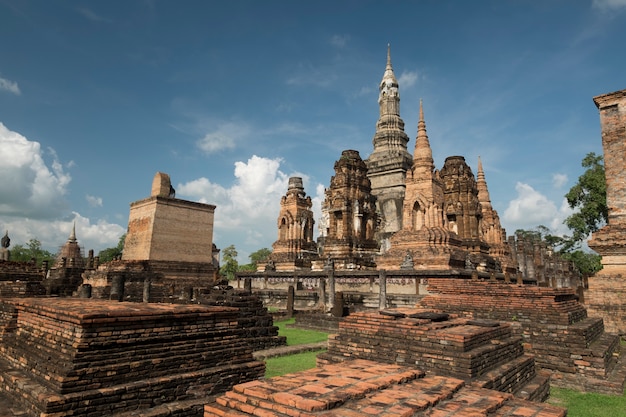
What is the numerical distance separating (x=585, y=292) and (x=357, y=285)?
31.0 feet

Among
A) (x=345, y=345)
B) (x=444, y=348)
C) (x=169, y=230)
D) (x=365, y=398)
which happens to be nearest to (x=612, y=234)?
(x=444, y=348)

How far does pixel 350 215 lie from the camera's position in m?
26.0

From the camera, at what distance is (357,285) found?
744 inches

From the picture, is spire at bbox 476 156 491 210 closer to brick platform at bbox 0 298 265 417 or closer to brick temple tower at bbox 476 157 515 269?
brick temple tower at bbox 476 157 515 269

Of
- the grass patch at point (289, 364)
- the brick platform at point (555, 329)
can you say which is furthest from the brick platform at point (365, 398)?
the brick platform at point (555, 329)

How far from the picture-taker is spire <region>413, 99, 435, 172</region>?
21.7 m

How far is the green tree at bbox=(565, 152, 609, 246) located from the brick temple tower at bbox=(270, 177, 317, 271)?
82.9 ft

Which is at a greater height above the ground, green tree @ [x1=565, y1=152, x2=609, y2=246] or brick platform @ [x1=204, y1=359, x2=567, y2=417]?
green tree @ [x1=565, y1=152, x2=609, y2=246]

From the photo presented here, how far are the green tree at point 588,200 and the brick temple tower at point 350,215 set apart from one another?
21895 mm

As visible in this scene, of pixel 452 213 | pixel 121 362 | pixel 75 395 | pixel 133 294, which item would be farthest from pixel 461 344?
pixel 452 213

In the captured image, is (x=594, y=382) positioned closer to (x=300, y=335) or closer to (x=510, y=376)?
(x=510, y=376)

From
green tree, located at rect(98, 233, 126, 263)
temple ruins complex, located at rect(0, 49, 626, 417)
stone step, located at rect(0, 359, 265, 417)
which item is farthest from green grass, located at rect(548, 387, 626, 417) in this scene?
green tree, located at rect(98, 233, 126, 263)

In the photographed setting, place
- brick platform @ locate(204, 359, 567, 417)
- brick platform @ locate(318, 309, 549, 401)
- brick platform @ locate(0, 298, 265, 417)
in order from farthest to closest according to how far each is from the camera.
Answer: brick platform @ locate(318, 309, 549, 401)
brick platform @ locate(0, 298, 265, 417)
brick platform @ locate(204, 359, 567, 417)

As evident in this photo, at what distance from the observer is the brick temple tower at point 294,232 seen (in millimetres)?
27097
